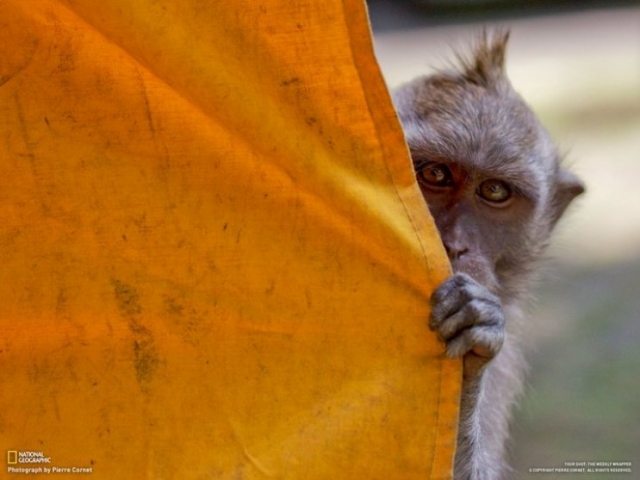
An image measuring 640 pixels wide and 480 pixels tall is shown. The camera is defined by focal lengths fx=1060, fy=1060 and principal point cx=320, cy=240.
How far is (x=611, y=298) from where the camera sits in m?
7.35

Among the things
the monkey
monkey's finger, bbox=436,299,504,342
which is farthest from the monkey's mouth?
monkey's finger, bbox=436,299,504,342

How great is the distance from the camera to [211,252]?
2420 mm

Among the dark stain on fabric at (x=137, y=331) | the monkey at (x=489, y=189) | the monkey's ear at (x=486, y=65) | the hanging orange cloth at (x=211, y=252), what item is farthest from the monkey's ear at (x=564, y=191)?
the dark stain on fabric at (x=137, y=331)

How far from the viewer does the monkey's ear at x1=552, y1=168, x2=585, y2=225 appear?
4.47m

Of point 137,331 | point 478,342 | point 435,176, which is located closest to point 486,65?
point 435,176

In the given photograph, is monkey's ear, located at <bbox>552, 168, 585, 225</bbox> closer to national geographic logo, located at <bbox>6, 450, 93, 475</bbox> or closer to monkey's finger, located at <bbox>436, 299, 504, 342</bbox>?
monkey's finger, located at <bbox>436, 299, 504, 342</bbox>

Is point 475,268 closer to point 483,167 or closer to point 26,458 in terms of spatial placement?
point 483,167

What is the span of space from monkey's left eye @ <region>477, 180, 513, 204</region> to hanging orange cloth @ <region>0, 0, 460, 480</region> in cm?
149

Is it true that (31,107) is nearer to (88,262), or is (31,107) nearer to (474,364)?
(88,262)

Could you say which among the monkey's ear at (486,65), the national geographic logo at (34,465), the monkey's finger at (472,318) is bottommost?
the national geographic logo at (34,465)

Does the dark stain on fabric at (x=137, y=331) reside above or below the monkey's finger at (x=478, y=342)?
above

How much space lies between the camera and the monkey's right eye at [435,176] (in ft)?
12.4

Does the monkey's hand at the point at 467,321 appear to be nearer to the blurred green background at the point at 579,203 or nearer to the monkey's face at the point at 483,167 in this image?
the monkey's face at the point at 483,167

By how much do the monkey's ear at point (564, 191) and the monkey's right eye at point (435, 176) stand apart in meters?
0.82
